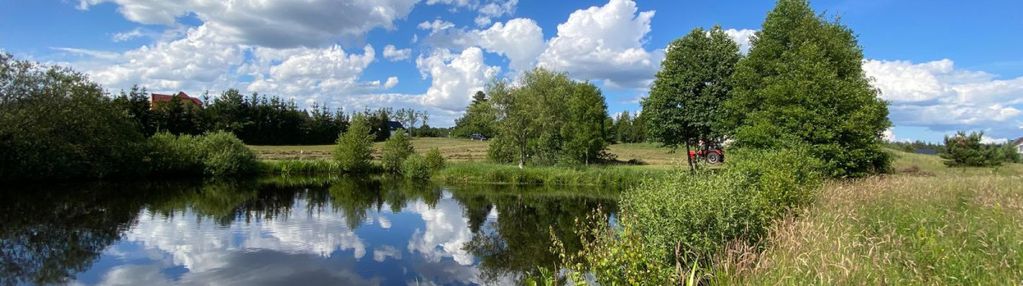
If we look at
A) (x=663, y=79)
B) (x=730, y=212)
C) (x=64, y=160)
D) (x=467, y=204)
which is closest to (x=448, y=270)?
(x=730, y=212)

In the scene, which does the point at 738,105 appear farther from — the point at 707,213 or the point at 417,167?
the point at 417,167

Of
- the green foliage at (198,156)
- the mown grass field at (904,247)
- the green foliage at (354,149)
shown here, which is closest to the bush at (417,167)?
the green foliage at (354,149)

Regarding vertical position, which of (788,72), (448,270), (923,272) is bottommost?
(448,270)

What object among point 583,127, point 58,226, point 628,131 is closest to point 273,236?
point 58,226

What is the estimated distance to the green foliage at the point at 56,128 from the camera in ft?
105

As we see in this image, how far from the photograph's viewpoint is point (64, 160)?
3406cm

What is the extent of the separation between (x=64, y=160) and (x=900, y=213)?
137 feet

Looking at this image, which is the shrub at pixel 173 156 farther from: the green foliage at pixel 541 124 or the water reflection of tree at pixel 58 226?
the green foliage at pixel 541 124

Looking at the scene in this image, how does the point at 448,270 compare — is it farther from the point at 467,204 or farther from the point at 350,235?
the point at 467,204

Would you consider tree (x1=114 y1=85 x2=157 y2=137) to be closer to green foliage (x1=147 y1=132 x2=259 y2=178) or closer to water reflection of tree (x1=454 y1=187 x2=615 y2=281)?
green foliage (x1=147 y1=132 x2=259 y2=178)

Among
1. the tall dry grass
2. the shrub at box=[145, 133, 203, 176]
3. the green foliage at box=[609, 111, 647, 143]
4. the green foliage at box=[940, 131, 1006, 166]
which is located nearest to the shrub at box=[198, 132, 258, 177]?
the shrub at box=[145, 133, 203, 176]

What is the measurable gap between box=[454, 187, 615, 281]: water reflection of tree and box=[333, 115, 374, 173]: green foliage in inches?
648

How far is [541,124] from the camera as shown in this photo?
39125 millimetres

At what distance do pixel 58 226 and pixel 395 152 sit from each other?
30.3 meters
